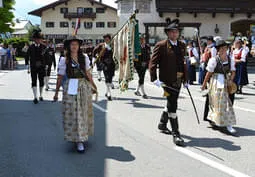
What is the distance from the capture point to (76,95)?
543 centimetres

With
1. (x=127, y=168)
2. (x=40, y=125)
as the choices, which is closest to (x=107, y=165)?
(x=127, y=168)

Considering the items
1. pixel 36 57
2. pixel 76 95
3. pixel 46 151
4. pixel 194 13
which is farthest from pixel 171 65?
pixel 194 13

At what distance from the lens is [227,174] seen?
15.1 ft

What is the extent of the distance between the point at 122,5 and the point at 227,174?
2407 centimetres

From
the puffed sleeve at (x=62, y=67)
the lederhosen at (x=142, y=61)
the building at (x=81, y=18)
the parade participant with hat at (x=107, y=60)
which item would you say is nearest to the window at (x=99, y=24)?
the building at (x=81, y=18)

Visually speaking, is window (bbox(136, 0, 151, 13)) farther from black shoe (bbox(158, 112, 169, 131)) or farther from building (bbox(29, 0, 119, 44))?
building (bbox(29, 0, 119, 44))

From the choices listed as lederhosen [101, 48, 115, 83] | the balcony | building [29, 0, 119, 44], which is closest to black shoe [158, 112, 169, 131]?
lederhosen [101, 48, 115, 83]

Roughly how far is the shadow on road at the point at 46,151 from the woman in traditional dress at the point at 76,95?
1.11ft

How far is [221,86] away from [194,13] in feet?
69.7

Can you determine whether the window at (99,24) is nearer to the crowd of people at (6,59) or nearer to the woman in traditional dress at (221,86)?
the crowd of people at (6,59)

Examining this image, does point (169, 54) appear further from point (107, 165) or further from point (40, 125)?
point (40, 125)

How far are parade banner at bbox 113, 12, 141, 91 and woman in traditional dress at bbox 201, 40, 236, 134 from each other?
9.49 ft

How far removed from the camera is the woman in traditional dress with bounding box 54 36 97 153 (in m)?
5.42

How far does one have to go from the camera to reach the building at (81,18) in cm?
6038
